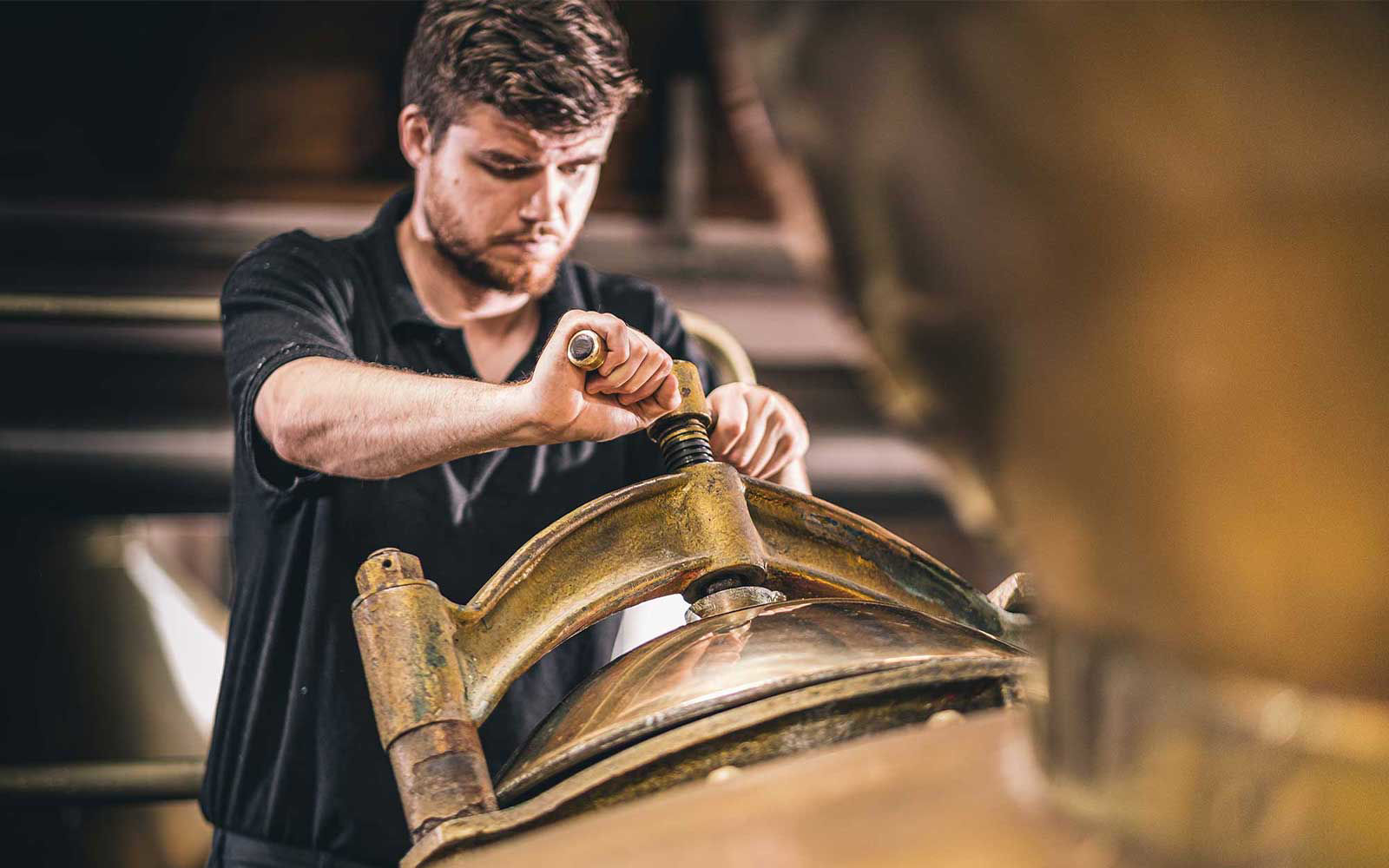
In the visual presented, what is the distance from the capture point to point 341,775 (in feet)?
4.47

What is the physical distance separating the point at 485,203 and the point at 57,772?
938mm

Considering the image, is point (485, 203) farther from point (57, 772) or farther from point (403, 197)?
point (57, 772)

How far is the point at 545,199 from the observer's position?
5.20 feet

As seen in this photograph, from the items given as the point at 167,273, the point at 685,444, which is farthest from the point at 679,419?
the point at 167,273

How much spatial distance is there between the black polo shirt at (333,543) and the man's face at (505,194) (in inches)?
3.6

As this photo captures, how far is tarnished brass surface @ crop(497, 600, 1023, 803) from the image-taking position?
0.64m

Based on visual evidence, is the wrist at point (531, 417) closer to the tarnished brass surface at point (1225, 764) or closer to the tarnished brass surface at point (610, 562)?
the tarnished brass surface at point (610, 562)

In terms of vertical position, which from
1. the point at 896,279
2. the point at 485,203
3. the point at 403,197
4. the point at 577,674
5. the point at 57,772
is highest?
the point at 403,197

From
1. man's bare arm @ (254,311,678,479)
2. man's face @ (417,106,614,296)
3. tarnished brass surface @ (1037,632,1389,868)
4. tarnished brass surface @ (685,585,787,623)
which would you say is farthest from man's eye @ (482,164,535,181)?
tarnished brass surface @ (1037,632,1389,868)

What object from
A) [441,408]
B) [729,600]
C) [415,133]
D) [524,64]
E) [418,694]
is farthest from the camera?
[415,133]

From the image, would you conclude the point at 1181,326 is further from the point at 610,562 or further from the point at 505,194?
the point at 505,194

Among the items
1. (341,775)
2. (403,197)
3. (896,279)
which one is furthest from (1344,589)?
(403,197)

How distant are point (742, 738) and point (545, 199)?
108 centimetres

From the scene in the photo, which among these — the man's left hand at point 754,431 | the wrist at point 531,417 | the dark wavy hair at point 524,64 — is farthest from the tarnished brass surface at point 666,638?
the dark wavy hair at point 524,64
